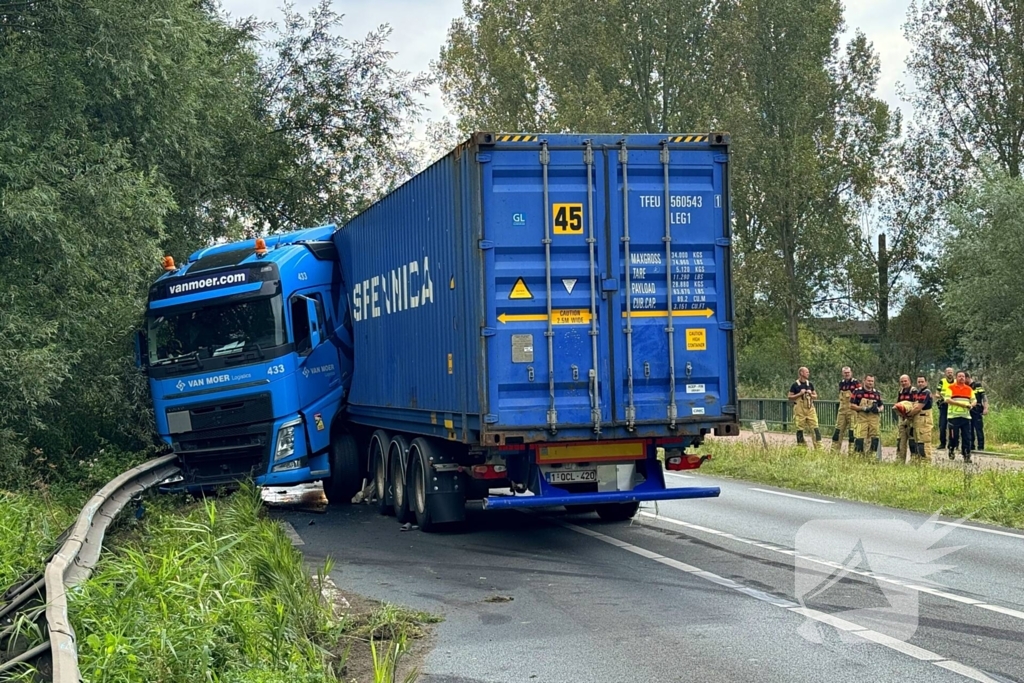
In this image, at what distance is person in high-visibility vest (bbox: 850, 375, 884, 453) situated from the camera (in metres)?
21.8

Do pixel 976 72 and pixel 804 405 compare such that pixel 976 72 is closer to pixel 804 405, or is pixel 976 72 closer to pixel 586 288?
pixel 804 405

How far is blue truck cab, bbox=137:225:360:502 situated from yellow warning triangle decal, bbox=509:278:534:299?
5010mm

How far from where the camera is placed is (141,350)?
16.7 metres

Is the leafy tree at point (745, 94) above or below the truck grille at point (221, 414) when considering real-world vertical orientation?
above

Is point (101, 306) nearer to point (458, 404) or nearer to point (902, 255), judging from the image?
point (458, 404)

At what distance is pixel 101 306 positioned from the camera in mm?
16828

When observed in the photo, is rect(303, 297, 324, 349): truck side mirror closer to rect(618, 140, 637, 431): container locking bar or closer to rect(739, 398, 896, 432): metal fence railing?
rect(618, 140, 637, 431): container locking bar

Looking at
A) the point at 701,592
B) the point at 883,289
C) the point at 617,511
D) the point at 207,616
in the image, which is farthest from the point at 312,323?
the point at 883,289

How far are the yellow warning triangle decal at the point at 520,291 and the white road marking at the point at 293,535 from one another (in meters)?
3.10

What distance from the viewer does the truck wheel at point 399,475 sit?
548 inches

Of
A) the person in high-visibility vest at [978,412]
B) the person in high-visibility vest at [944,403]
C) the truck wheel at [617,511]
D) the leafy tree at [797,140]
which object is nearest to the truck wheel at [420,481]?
the truck wheel at [617,511]

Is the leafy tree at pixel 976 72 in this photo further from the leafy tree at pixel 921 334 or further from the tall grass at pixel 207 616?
the tall grass at pixel 207 616

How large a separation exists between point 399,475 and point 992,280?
27.6m

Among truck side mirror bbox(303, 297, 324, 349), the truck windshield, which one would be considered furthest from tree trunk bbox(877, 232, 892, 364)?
the truck windshield
